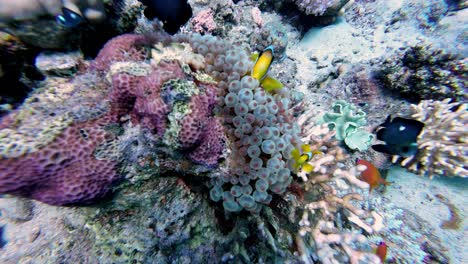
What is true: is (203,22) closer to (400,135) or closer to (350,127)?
(350,127)

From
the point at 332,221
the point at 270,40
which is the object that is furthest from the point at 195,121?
the point at 270,40

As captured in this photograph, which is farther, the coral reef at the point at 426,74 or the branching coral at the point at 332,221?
the coral reef at the point at 426,74

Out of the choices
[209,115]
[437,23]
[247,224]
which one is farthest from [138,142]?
[437,23]

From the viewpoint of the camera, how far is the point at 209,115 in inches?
71.4

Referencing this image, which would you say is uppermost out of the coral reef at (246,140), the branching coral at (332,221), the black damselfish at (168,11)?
the black damselfish at (168,11)

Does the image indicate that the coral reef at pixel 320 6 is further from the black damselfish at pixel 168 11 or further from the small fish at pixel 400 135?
the black damselfish at pixel 168 11

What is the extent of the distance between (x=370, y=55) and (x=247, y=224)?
4791mm

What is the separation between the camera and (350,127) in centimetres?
338

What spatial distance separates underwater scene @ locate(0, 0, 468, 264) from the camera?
164cm

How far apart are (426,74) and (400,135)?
155 cm

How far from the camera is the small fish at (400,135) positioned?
9.36 ft

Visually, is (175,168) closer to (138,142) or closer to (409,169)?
(138,142)

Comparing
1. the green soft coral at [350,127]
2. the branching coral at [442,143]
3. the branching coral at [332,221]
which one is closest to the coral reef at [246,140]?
the branching coral at [332,221]

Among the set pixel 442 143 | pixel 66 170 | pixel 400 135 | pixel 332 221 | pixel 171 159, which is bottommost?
pixel 332 221
